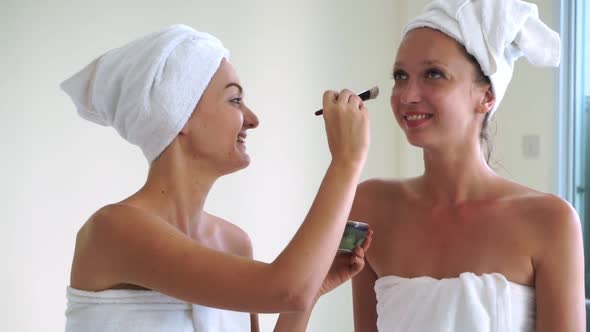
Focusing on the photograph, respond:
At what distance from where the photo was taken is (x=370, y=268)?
1315 mm

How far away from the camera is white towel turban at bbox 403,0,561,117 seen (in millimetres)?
1133

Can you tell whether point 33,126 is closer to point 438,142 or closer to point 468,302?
point 438,142

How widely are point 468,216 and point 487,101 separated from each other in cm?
23

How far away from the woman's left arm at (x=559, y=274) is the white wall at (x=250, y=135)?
1.08 metres

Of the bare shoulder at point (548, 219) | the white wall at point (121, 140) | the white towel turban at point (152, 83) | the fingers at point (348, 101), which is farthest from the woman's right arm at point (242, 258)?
the white wall at point (121, 140)

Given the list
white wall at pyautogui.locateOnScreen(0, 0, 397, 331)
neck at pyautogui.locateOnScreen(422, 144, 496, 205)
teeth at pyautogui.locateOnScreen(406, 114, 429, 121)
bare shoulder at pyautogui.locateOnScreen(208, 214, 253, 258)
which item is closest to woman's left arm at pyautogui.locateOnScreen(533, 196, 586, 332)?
neck at pyautogui.locateOnScreen(422, 144, 496, 205)

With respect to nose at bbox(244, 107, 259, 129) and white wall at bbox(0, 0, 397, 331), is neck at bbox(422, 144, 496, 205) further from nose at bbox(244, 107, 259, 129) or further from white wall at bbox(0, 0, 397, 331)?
white wall at bbox(0, 0, 397, 331)

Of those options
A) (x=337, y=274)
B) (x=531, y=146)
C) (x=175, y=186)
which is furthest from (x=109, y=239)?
(x=531, y=146)

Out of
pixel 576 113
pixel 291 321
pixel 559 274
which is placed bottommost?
pixel 291 321

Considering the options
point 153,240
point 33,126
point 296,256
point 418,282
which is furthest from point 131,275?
point 33,126

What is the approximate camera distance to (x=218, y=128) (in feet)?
3.46

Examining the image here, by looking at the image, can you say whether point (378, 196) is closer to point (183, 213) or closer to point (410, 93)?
point (410, 93)

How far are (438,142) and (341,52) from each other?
1.33m

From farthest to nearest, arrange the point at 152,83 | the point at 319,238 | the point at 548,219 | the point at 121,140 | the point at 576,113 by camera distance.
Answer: the point at 576,113 < the point at 121,140 < the point at 548,219 < the point at 152,83 < the point at 319,238
